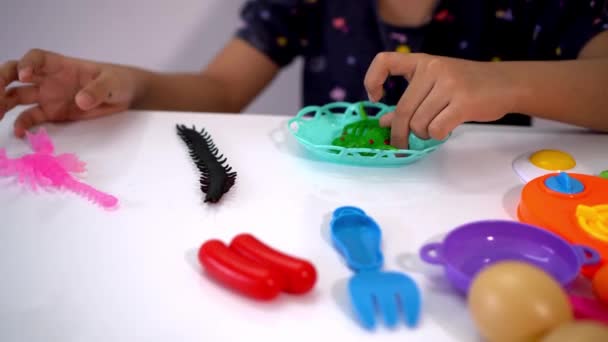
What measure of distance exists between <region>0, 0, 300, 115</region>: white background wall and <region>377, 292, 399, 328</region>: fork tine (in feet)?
3.00

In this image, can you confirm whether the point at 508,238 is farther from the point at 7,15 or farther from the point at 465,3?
the point at 7,15

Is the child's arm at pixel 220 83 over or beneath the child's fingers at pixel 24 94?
beneath

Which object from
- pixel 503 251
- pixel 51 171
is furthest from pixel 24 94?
pixel 503 251

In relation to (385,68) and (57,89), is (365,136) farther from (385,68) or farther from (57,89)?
(57,89)

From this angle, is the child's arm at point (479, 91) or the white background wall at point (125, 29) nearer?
the child's arm at point (479, 91)

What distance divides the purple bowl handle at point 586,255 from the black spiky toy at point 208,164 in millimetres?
273

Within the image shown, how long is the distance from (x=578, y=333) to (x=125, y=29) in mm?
1060

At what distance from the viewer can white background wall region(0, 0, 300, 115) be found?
40.9 inches

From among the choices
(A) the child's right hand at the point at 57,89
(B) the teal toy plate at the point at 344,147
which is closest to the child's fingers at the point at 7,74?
(A) the child's right hand at the point at 57,89

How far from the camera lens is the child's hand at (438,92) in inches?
18.3

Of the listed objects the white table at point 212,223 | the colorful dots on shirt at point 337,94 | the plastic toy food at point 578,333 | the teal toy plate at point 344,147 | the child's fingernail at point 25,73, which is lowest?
the colorful dots on shirt at point 337,94

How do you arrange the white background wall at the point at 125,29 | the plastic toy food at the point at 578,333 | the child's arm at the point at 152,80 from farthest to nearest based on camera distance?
the white background wall at the point at 125,29 < the child's arm at the point at 152,80 < the plastic toy food at the point at 578,333

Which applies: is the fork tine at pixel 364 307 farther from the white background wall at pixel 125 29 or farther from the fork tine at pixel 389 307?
the white background wall at pixel 125 29

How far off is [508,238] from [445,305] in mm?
81
